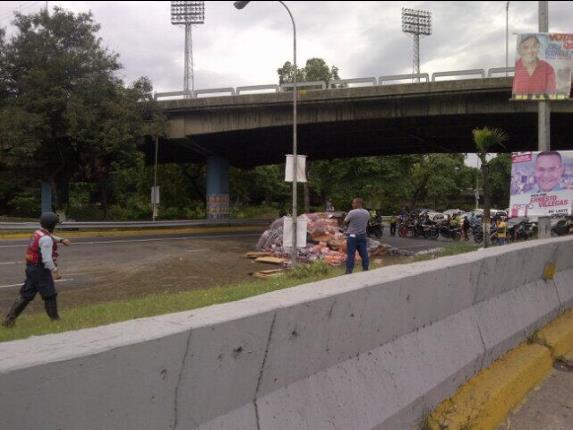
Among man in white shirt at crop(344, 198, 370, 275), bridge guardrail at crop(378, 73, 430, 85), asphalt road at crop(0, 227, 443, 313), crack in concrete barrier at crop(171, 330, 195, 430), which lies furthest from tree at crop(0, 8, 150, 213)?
crack in concrete barrier at crop(171, 330, 195, 430)

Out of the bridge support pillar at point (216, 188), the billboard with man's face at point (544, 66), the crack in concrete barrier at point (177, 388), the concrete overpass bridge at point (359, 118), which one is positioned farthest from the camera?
the bridge support pillar at point (216, 188)

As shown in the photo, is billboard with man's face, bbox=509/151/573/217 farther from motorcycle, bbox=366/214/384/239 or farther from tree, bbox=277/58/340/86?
tree, bbox=277/58/340/86

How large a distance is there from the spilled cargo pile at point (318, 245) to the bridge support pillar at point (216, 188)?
45.9 feet

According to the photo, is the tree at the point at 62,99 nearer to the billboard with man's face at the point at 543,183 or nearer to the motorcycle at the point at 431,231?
the motorcycle at the point at 431,231

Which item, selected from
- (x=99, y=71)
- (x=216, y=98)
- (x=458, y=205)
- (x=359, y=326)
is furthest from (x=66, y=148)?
(x=458, y=205)

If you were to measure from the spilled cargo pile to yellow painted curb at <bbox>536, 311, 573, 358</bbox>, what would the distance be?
37.9 ft

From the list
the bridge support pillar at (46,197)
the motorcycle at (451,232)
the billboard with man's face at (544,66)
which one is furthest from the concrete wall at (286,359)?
the bridge support pillar at (46,197)

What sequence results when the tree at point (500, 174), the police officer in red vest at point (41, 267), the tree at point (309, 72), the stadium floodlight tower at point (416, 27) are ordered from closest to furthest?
the police officer in red vest at point (41, 267) → the tree at point (309, 72) → the stadium floodlight tower at point (416, 27) → the tree at point (500, 174)

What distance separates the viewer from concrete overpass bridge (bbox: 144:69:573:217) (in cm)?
2500

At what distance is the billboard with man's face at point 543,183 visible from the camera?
8258mm

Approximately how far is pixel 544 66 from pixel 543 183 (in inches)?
66.2

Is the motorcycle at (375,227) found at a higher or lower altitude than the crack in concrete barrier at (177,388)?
lower

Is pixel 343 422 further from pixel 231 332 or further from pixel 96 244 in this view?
pixel 96 244

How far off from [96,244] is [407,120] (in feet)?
50.6
